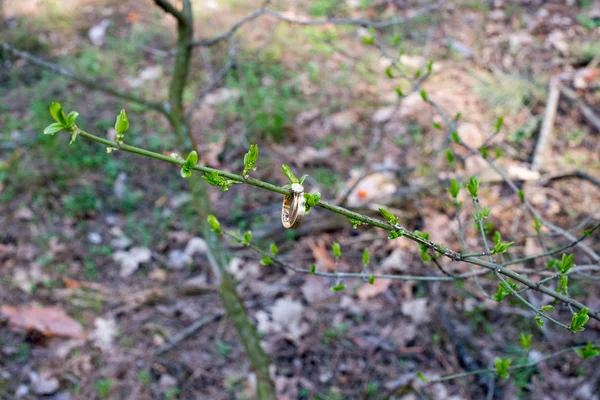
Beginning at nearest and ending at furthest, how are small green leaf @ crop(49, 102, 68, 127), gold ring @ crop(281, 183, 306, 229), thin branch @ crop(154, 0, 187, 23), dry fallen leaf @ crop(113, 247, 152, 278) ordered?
small green leaf @ crop(49, 102, 68, 127), gold ring @ crop(281, 183, 306, 229), thin branch @ crop(154, 0, 187, 23), dry fallen leaf @ crop(113, 247, 152, 278)

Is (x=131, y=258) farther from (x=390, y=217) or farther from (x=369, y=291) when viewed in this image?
(x=390, y=217)

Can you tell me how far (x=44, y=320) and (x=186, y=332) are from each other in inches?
33.9

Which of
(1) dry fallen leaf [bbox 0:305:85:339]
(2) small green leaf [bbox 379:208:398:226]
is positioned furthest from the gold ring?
(1) dry fallen leaf [bbox 0:305:85:339]

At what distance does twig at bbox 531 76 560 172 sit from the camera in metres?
3.37

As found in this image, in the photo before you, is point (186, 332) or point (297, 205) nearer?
point (297, 205)

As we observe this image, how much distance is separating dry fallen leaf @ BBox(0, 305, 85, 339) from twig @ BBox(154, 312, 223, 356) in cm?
49

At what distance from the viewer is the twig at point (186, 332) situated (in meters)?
2.85

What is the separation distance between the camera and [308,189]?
11.6ft

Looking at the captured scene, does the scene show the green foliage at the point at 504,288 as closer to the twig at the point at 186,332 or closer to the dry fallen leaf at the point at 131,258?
the twig at the point at 186,332

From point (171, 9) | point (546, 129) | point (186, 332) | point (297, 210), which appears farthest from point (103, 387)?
point (546, 129)

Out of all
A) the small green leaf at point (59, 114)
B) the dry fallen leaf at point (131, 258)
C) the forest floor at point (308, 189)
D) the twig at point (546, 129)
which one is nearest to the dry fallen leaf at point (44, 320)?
the forest floor at point (308, 189)

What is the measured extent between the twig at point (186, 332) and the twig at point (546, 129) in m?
2.44

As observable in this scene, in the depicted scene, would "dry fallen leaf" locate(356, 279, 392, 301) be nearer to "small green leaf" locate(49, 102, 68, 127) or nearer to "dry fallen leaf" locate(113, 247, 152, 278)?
"dry fallen leaf" locate(113, 247, 152, 278)

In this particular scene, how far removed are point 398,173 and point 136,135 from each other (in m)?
2.29
